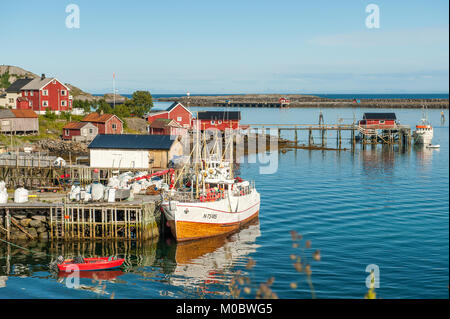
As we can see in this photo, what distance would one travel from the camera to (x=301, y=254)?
37.9 metres

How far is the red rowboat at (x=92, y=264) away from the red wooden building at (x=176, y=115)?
65965 mm

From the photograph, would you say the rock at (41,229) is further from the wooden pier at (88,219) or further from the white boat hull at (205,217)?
the white boat hull at (205,217)

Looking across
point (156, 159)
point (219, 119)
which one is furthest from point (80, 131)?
point (156, 159)

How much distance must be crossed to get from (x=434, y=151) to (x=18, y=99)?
3132 inches

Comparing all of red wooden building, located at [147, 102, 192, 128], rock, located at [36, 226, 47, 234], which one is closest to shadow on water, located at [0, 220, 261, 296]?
rock, located at [36, 226, 47, 234]

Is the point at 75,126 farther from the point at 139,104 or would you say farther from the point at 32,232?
the point at 32,232

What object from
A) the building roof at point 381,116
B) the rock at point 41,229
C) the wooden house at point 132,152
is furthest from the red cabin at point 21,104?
the building roof at point 381,116

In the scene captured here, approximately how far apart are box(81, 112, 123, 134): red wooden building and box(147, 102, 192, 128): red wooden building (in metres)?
12.2

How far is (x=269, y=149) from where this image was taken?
98.8 m

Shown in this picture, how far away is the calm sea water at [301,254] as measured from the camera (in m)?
30.3

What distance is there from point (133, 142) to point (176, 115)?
137 ft

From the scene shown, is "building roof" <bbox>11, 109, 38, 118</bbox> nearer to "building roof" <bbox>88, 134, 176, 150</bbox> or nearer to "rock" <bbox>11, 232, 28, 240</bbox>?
"building roof" <bbox>88, 134, 176, 150</bbox>
